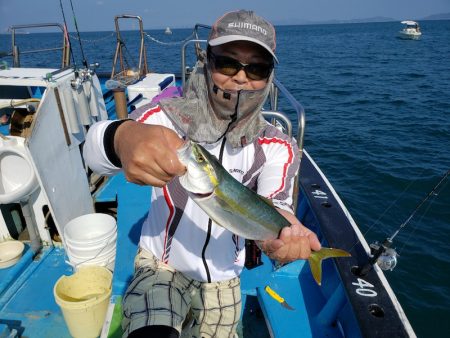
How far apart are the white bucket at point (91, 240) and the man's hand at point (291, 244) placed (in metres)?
2.60

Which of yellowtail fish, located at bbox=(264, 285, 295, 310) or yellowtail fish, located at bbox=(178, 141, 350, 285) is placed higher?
yellowtail fish, located at bbox=(178, 141, 350, 285)

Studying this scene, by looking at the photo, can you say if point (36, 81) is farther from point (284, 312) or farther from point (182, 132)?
point (284, 312)

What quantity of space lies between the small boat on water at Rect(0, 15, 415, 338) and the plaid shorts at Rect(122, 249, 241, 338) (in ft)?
2.41

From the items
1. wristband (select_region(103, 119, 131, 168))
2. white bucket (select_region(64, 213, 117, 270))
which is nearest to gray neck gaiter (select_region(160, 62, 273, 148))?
wristband (select_region(103, 119, 131, 168))

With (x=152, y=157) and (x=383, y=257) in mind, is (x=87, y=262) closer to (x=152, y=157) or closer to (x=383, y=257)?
(x=152, y=157)

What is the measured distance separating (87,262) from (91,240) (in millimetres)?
317

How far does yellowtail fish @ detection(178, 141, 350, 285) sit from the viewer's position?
176 cm

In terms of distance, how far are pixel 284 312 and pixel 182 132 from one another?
91.2 inches

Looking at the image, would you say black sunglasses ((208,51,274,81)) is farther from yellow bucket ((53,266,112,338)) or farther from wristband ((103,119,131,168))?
yellow bucket ((53,266,112,338))

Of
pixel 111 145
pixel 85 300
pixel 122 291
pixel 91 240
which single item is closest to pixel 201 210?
pixel 111 145

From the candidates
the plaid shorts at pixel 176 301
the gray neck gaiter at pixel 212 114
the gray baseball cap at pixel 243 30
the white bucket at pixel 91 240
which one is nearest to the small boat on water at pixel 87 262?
the white bucket at pixel 91 240

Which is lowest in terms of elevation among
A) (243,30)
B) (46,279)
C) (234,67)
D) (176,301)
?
(46,279)

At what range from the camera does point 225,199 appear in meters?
2.01

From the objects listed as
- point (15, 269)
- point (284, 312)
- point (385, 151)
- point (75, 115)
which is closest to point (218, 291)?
point (284, 312)
